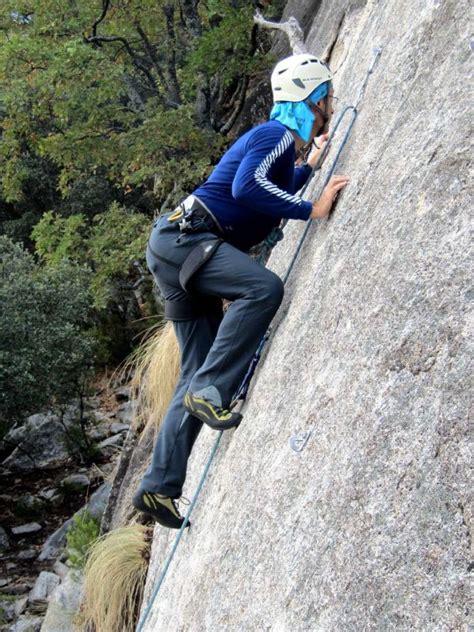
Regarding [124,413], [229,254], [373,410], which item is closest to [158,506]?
[229,254]

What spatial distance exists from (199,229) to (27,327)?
1176 cm

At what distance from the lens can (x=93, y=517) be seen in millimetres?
12141

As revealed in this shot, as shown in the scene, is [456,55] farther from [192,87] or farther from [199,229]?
[192,87]

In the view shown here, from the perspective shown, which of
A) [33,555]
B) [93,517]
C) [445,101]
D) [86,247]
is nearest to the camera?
[445,101]

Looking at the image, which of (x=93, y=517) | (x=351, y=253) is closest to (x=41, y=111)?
(x=93, y=517)

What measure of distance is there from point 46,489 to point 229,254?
1298cm

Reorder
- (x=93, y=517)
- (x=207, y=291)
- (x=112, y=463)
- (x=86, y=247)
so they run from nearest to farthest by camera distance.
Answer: (x=207, y=291)
(x=93, y=517)
(x=86, y=247)
(x=112, y=463)

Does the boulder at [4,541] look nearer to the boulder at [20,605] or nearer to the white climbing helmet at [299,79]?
the boulder at [20,605]

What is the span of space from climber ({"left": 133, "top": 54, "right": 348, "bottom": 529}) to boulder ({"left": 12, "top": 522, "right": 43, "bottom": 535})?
10.8m

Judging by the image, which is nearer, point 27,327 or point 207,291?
point 207,291

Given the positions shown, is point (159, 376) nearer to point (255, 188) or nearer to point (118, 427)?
point (255, 188)

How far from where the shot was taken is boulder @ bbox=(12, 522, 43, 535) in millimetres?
14133

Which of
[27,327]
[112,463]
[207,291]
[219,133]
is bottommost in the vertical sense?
[112,463]

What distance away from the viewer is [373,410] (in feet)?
8.19
